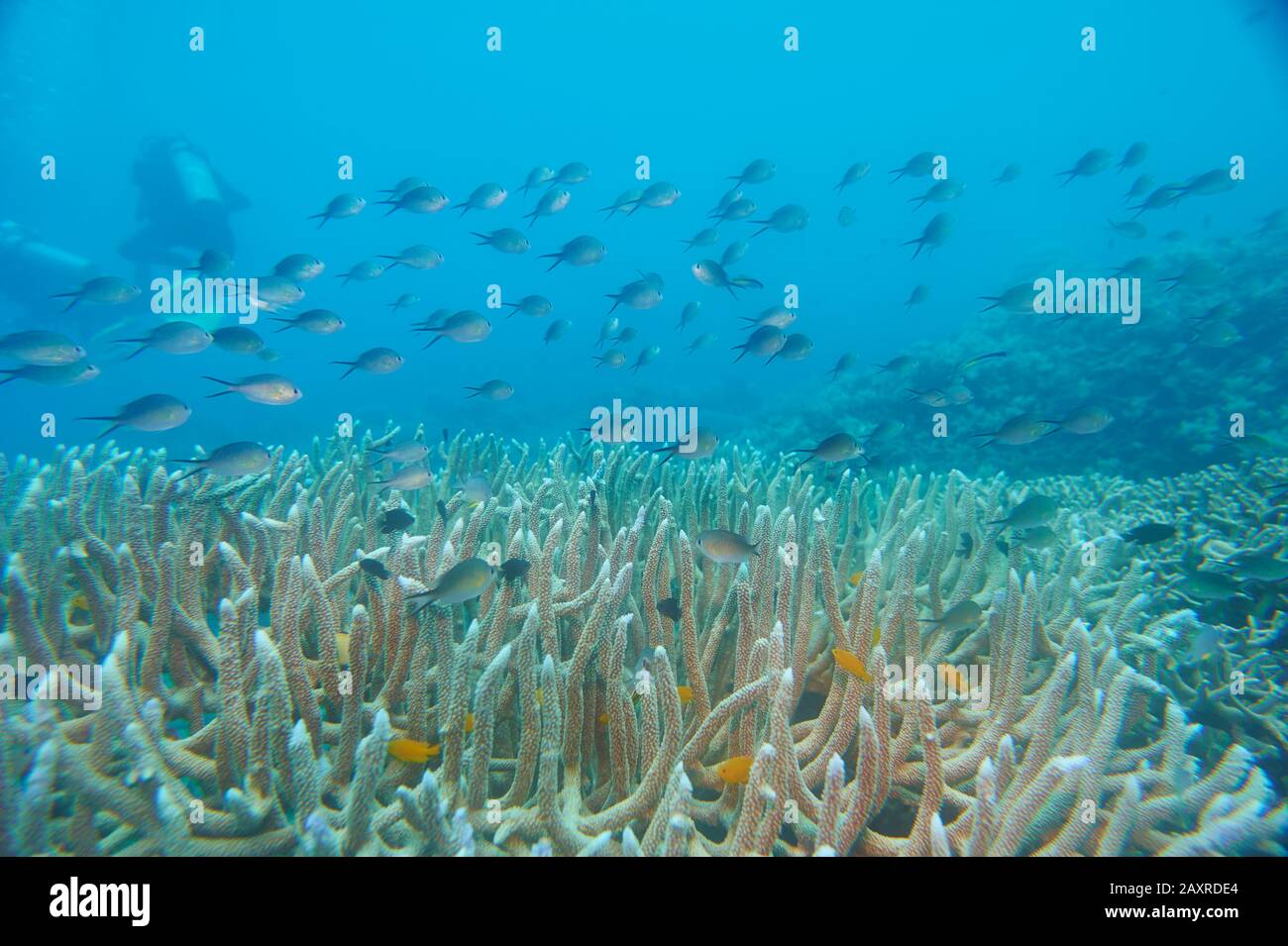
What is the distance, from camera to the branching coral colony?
1.88 metres

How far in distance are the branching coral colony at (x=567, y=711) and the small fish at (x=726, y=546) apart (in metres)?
0.12

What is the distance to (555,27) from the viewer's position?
99812mm

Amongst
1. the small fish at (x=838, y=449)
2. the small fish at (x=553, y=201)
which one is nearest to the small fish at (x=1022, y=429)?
the small fish at (x=838, y=449)

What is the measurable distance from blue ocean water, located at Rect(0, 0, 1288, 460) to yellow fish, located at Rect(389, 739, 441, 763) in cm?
4920

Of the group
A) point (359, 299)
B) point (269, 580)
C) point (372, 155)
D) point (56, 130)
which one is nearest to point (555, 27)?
point (372, 155)

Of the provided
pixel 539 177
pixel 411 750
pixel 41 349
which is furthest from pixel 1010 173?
pixel 41 349

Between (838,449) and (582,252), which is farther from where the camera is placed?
(582,252)

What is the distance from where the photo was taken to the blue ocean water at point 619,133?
62.6 metres

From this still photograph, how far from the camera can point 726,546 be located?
3.01 metres

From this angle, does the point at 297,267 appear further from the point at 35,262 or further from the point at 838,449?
the point at 35,262

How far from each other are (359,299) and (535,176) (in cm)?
13225

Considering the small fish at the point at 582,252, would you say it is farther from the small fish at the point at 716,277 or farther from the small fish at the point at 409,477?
the small fish at the point at 409,477
